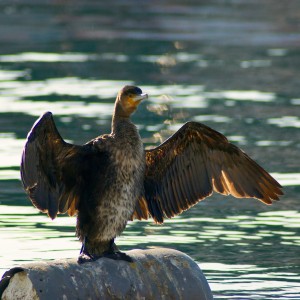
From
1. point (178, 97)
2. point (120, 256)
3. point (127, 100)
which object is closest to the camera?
point (120, 256)

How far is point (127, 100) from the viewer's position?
9.14 metres

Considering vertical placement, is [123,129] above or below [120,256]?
above

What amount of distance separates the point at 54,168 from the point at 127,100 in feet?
2.50

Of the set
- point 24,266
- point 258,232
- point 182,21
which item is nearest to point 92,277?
point 24,266

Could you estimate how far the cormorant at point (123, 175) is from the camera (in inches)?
342

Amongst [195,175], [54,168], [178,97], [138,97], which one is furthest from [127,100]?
[178,97]

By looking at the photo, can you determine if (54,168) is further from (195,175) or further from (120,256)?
(195,175)

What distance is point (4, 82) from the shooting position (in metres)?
21.4

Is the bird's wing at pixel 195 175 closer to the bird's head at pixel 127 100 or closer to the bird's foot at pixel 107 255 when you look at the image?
the bird's head at pixel 127 100

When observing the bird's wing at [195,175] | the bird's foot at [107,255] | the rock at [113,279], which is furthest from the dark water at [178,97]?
the bird's foot at [107,255]

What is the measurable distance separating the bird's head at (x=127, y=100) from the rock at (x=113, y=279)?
1.06 metres

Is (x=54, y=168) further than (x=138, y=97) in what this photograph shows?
No

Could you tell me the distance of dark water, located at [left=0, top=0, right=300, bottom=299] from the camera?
448 inches

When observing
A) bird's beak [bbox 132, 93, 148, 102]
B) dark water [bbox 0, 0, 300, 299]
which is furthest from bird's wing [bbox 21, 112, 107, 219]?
dark water [bbox 0, 0, 300, 299]
